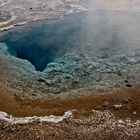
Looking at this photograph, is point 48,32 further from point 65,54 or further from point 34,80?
point 34,80

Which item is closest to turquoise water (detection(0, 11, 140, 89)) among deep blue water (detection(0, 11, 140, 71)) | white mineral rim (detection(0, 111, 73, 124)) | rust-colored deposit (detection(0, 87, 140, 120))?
deep blue water (detection(0, 11, 140, 71))

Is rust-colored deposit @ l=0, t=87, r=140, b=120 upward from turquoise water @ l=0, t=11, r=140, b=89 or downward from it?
upward

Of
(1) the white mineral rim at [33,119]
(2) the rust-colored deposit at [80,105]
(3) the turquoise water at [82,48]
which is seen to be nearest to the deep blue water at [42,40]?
(3) the turquoise water at [82,48]

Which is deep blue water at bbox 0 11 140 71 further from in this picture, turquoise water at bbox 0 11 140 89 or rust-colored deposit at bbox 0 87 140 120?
rust-colored deposit at bbox 0 87 140 120

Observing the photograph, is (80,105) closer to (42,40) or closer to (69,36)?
(42,40)

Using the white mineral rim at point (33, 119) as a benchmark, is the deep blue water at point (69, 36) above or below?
below

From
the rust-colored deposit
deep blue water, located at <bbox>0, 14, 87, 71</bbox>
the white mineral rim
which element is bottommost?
deep blue water, located at <bbox>0, 14, 87, 71</bbox>

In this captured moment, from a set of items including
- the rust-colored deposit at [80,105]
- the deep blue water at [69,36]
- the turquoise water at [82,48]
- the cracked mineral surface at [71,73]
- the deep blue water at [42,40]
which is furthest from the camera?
the deep blue water at [69,36]

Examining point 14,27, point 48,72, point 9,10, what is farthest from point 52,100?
point 9,10

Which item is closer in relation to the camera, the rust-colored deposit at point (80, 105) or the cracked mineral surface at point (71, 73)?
the cracked mineral surface at point (71, 73)

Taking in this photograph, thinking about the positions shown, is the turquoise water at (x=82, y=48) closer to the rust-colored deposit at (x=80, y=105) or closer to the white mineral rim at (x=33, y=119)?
the rust-colored deposit at (x=80, y=105)

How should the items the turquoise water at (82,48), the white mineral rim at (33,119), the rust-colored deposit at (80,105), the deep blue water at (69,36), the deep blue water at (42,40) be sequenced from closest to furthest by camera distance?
the white mineral rim at (33,119) < the rust-colored deposit at (80,105) < the turquoise water at (82,48) < the deep blue water at (42,40) < the deep blue water at (69,36)
